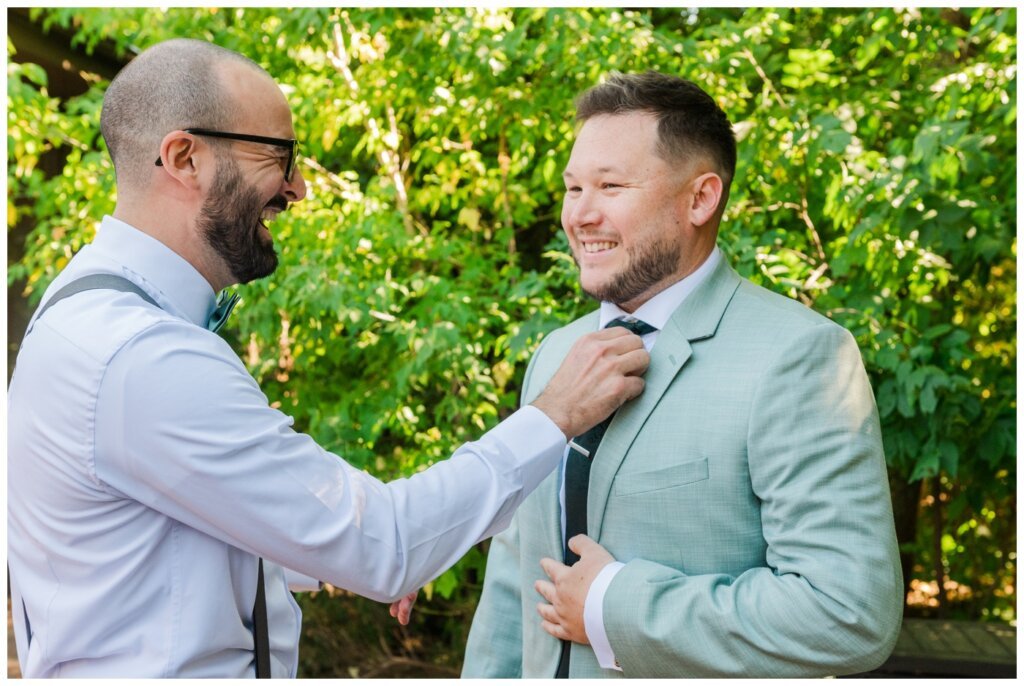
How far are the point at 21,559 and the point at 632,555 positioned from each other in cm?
123

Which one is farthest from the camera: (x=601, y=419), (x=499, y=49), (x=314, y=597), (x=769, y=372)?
(x=314, y=597)

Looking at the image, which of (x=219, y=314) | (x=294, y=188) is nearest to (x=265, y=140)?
(x=294, y=188)

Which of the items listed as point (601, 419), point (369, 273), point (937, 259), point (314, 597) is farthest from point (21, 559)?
point (314, 597)

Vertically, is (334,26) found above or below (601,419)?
above

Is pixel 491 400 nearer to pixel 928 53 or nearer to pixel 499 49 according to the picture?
pixel 499 49

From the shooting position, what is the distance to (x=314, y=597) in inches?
261

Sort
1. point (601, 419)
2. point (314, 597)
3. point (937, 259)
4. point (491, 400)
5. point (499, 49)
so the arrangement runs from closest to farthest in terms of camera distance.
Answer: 1. point (601, 419)
2. point (937, 259)
3. point (499, 49)
4. point (491, 400)
5. point (314, 597)

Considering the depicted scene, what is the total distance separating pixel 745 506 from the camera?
1860 mm

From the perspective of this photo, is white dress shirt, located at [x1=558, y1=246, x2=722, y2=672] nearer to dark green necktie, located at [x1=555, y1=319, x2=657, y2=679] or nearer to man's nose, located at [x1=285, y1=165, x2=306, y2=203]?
dark green necktie, located at [x1=555, y1=319, x2=657, y2=679]

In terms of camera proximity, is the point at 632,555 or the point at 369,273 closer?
the point at 632,555

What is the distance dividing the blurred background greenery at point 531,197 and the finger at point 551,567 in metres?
2.23

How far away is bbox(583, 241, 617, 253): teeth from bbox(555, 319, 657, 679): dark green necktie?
1.28 ft

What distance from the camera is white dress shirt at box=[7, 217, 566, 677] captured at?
173cm

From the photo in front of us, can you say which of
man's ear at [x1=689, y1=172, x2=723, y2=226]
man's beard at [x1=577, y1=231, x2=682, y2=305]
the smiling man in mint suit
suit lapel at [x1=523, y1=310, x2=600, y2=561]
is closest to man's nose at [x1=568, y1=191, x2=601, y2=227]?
the smiling man in mint suit
